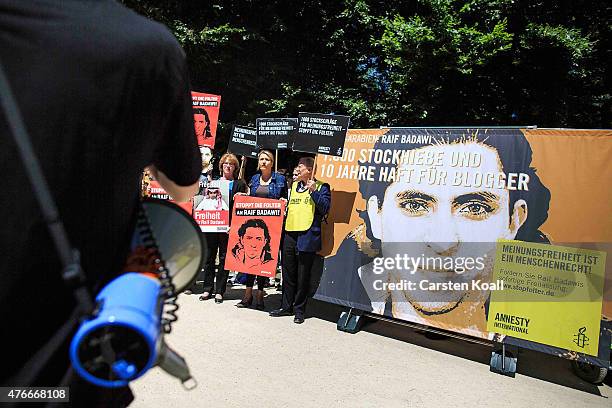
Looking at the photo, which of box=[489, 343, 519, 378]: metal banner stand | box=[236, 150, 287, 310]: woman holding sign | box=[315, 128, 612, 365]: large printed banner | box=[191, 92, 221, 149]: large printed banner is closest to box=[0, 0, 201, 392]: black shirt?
box=[315, 128, 612, 365]: large printed banner

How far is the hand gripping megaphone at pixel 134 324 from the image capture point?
32.9 inches

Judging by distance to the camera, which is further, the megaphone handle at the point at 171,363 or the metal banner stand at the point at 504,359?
the metal banner stand at the point at 504,359

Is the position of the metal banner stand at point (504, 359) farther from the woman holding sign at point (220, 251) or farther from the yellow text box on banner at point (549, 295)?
the woman holding sign at point (220, 251)

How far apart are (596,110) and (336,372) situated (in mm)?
12389

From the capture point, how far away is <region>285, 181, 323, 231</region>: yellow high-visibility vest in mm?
5852

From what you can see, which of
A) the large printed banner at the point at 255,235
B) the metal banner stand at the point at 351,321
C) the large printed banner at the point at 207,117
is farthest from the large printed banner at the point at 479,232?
the large printed banner at the point at 207,117

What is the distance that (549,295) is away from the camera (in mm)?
4379

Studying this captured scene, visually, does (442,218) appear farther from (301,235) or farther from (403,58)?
(403,58)

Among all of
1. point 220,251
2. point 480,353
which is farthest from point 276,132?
point 480,353

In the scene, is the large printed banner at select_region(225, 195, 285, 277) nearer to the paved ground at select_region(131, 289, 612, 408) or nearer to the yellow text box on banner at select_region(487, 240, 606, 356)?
the paved ground at select_region(131, 289, 612, 408)

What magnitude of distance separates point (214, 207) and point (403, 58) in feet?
26.7

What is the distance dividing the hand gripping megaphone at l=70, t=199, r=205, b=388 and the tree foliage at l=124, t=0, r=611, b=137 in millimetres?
12164

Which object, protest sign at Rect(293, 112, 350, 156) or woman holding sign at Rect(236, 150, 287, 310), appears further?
woman holding sign at Rect(236, 150, 287, 310)

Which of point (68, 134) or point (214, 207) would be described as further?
point (214, 207)
